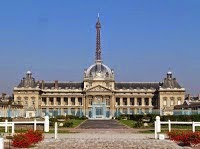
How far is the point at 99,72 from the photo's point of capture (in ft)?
413

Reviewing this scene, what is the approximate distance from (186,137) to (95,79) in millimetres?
104364

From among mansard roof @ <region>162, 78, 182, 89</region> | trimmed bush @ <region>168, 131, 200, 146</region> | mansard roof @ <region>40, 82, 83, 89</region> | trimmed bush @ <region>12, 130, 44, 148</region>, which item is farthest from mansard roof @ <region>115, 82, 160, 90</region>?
trimmed bush @ <region>12, 130, 44, 148</region>

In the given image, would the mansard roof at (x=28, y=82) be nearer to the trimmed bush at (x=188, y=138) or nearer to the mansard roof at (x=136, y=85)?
the mansard roof at (x=136, y=85)

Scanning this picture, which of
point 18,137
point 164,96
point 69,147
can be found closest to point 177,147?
point 69,147

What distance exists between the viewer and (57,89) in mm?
124188

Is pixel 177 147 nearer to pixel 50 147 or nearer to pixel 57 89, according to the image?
pixel 50 147

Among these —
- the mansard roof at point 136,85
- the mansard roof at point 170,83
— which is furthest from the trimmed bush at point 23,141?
the mansard roof at point 136,85

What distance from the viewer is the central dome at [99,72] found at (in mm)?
124375

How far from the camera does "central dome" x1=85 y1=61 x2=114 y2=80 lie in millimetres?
124375

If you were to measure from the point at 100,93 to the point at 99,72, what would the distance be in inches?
271

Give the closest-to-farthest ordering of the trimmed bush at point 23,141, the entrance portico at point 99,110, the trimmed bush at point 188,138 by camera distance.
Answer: the trimmed bush at point 23,141 → the trimmed bush at point 188,138 → the entrance portico at point 99,110

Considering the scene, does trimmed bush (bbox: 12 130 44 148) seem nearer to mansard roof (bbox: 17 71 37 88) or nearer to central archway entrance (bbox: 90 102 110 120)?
central archway entrance (bbox: 90 102 110 120)

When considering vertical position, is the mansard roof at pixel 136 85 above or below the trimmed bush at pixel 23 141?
above

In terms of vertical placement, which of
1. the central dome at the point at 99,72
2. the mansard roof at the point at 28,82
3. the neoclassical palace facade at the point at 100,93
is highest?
the central dome at the point at 99,72
